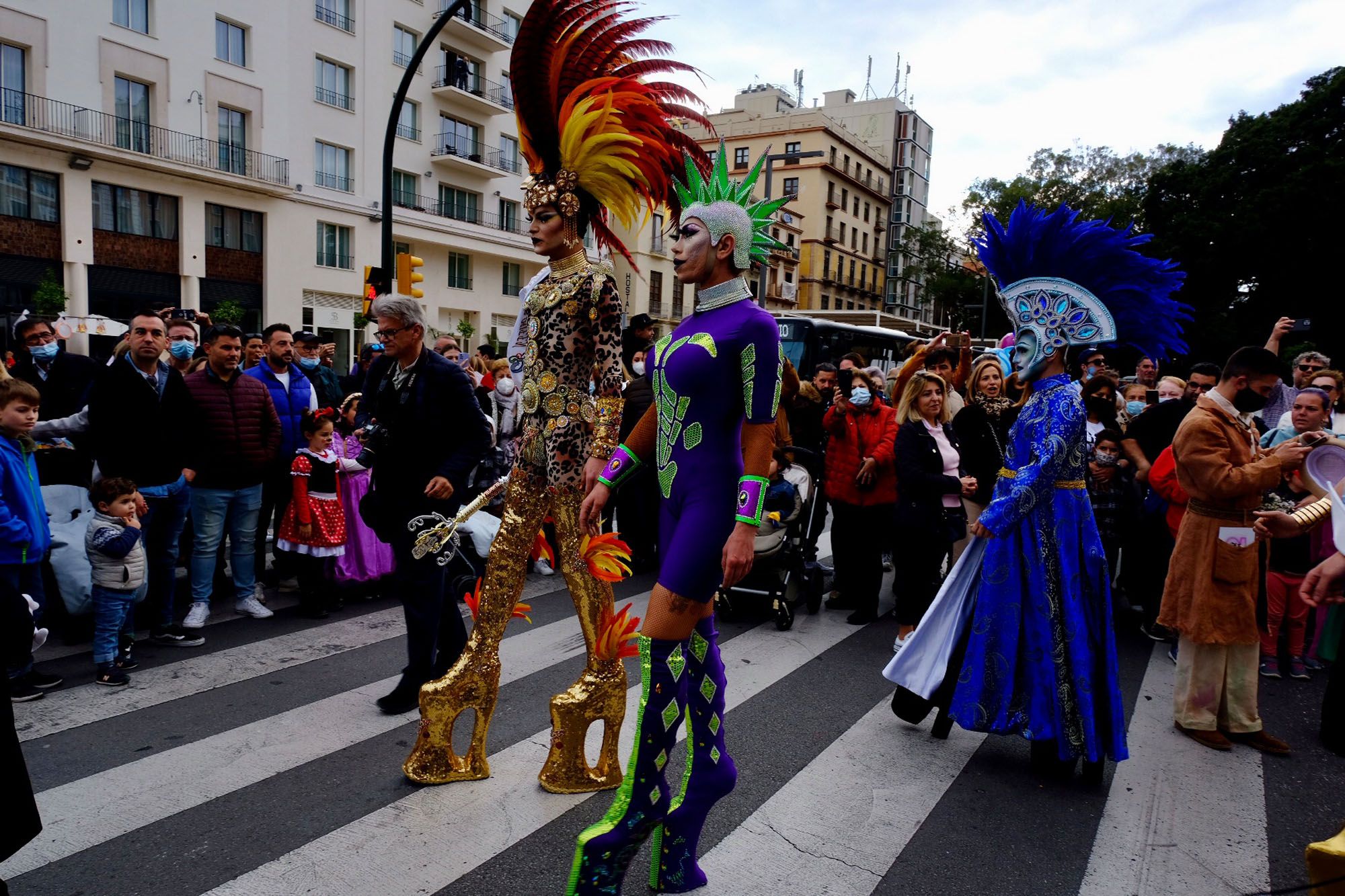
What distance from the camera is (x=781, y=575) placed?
255 inches

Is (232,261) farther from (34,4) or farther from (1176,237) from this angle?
(1176,237)

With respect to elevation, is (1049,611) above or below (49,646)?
above

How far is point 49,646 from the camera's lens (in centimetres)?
543

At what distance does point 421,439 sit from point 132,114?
27.5 metres

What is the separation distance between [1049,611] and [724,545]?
213cm

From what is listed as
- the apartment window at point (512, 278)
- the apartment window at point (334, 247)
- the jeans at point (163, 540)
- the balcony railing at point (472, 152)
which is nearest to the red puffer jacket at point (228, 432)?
the jeans at point (163, 540)

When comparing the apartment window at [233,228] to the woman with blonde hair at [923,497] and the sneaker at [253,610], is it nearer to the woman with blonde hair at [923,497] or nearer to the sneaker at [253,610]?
the sneaker at [253,610]

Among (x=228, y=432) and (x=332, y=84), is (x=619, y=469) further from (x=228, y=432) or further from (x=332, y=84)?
(x=332, y=84)

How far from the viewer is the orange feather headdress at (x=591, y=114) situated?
379 centimetres

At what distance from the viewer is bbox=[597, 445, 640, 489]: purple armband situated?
123 inches

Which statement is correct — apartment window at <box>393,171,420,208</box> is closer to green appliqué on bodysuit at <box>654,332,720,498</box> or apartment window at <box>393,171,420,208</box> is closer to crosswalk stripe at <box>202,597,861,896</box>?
crosswalk stripe at <box>202,597,861,896</box>

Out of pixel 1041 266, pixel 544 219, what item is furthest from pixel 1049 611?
pixel 544 219

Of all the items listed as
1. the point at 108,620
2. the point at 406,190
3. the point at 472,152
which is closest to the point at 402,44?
the point at 472,152

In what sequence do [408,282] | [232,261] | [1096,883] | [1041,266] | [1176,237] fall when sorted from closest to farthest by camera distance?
[1096,883], [1041,266], [408,282], [232,261], [1176,237]
